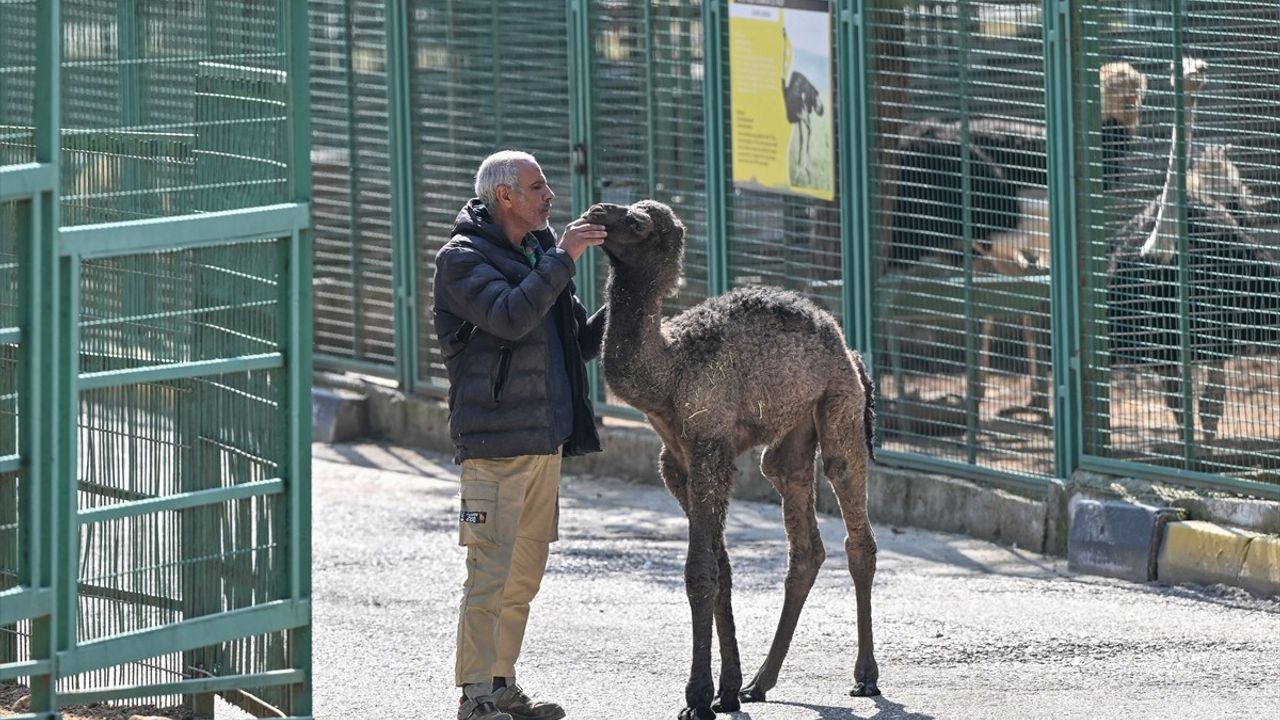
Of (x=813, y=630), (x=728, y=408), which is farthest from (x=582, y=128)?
(x=728, y=408)

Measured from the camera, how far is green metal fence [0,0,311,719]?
5883 millimetres

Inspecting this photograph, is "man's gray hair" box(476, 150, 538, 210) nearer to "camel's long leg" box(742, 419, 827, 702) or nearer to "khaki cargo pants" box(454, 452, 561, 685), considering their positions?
"khaki cargo pants" box(454, 452, 561, 685)

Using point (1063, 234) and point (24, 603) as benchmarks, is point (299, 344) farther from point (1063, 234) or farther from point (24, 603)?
point (1063, 234)

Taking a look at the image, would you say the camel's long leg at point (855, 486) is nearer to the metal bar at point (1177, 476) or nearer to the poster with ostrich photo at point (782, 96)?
the metal bar at point (1177, 476)

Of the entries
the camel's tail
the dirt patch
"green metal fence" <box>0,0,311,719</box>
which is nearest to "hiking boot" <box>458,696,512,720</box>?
"green metal fence" <box>0,0,311,719</box>

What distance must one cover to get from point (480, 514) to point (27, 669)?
167 centimetres

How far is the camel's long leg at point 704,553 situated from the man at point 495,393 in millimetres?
513

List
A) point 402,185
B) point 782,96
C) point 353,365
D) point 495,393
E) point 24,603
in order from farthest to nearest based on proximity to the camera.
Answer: point 353,365
point 402,185
point 782,96
point 495,393
point 24,603

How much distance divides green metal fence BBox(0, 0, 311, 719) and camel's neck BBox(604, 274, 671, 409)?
1265 millimetres

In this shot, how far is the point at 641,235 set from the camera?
6.88 metres

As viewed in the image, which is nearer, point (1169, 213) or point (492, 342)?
point (492, 342)

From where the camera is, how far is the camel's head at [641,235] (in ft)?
22.5

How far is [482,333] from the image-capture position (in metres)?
6.68

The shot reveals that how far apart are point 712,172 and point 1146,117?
3001 mm
